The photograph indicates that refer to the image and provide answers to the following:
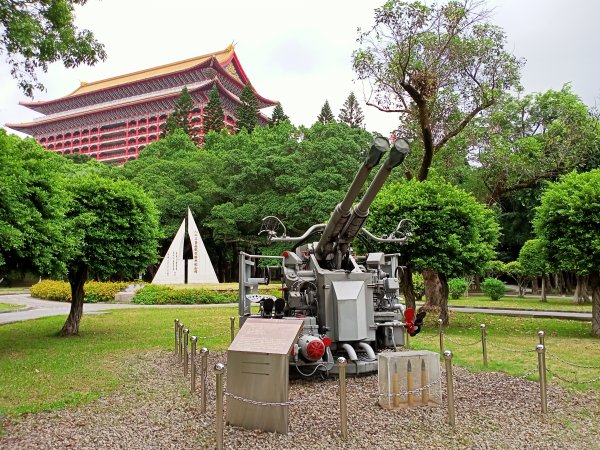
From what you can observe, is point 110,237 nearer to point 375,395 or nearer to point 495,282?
point 375,395

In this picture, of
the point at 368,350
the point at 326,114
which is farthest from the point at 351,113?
the point at 368,350

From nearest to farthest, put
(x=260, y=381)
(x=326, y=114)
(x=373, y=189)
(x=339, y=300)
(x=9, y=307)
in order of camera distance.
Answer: (x=260, y=381) < (x=373, y=189) < (x=339, y=300) < (x=9, y=307) < (x=326, y=114)

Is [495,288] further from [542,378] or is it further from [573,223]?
[542,378]

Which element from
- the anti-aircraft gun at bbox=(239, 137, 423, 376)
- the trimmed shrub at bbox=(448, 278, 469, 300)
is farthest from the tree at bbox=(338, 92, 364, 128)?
the anti-aircraft gun at bbox=(239, 137, 423, 376)

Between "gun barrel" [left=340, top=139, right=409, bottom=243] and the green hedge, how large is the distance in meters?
20.7

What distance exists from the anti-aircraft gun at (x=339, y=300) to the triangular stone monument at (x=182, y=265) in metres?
23.4

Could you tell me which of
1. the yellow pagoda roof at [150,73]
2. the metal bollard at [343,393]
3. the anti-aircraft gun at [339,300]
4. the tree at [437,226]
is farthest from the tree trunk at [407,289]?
the yellow pagoda roof at [150,73]

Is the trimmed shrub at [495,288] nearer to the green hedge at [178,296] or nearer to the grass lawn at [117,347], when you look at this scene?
the grass lawn at [117,347]

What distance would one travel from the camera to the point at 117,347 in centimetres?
1162

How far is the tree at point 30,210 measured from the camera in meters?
8.87

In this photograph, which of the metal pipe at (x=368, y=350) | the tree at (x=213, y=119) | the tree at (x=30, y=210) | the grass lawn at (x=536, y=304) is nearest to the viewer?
the metal pipe at (x=368, y=350)

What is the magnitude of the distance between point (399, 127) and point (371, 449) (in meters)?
18.0

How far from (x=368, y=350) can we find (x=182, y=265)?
2520 centimetres

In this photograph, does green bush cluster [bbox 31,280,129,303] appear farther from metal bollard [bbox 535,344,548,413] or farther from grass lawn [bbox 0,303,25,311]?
metal bollard [bbox 535,344,548,413]
